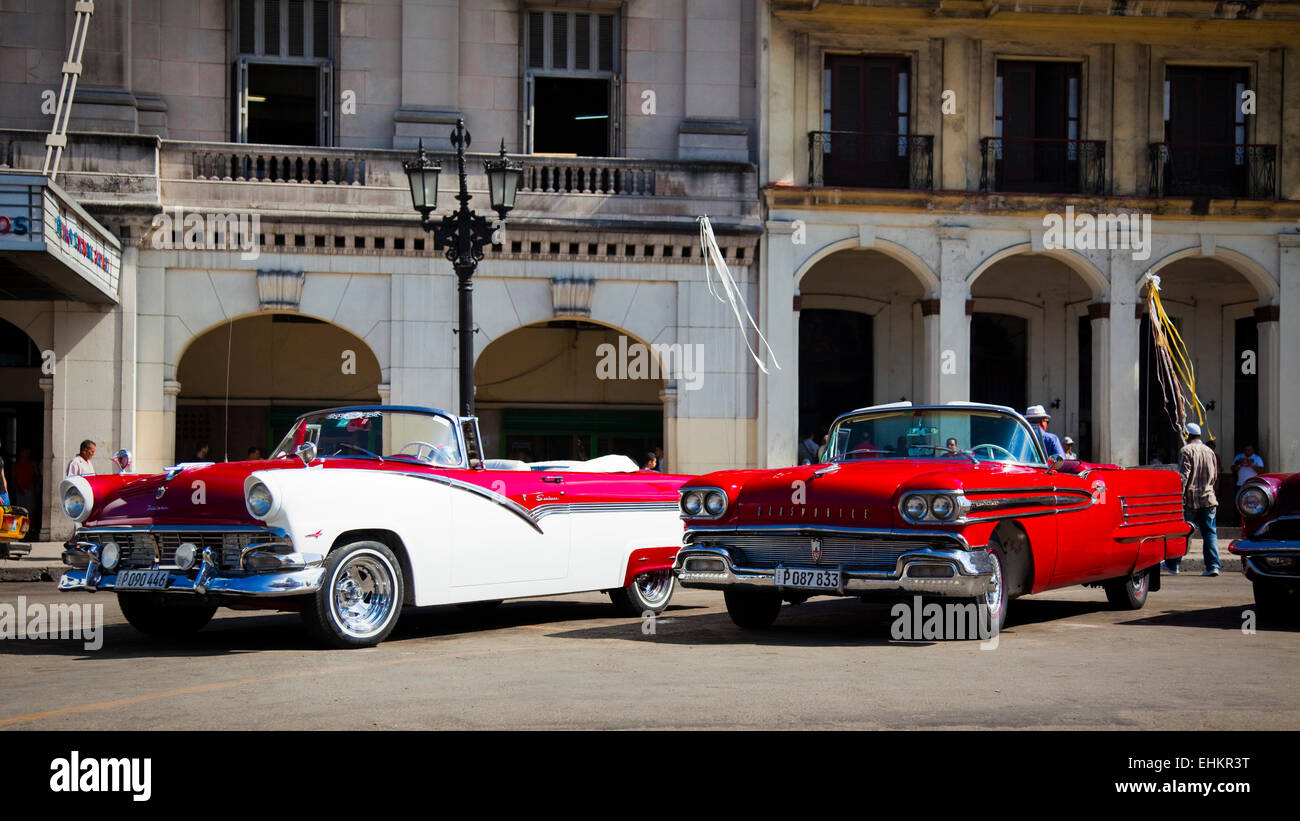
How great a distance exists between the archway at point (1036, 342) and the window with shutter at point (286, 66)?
1162cm

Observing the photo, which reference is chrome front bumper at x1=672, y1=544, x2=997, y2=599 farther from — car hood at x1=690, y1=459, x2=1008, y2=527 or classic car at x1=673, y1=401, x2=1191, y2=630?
car hood at x1=690, y1=459, x2=1008, y2=527

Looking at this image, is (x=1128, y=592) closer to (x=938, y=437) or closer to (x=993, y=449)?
(x=993, y=449)

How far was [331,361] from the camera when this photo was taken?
2495 cm

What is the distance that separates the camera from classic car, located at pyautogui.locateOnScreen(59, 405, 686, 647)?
8523mm

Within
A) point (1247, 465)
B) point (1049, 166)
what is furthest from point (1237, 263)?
point (1247, 465)

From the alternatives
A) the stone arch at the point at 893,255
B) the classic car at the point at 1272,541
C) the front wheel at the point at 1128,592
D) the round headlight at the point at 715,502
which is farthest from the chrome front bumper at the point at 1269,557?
the stone arch at the point at 893,255

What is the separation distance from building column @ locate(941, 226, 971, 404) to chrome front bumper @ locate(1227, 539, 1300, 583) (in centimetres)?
1233

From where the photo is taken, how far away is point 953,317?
75.0 ft

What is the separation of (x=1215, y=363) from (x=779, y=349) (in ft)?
29.5

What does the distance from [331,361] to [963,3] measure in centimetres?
1214

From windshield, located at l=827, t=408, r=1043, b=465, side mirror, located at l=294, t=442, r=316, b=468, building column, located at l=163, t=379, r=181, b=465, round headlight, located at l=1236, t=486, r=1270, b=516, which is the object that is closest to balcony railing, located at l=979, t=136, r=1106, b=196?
building column, located at l=163, t=379, r=181, b=465

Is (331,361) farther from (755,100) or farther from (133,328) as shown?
(755,100)

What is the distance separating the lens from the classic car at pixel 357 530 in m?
8.52

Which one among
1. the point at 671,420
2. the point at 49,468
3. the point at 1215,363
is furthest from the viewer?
the point at 1215,363
